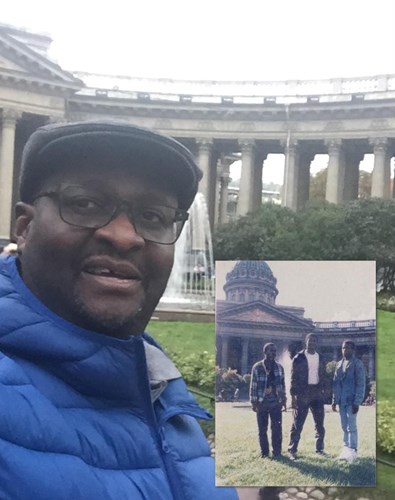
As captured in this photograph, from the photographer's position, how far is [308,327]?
310 centimetres

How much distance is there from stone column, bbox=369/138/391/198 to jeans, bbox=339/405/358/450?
157ft

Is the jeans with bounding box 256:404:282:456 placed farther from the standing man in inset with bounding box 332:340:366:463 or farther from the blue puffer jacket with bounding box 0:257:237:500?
the blue puffer jacket with bounding box 0:257:237:500

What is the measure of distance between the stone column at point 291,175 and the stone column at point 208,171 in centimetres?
531

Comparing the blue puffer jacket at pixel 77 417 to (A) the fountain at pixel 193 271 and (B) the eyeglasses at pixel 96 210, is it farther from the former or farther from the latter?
(A) the fountain at pixel 193 271

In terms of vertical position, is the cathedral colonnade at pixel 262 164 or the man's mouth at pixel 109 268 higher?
the cathedral colonnade at pixel 262 164

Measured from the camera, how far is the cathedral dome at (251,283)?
303 centimetres

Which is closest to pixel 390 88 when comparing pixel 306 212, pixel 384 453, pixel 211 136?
pixel 211 136

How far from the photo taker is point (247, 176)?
5353 cm

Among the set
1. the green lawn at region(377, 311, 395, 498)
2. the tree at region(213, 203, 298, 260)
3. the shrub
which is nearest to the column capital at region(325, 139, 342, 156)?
the tree at region(213, 203, 298, 260)

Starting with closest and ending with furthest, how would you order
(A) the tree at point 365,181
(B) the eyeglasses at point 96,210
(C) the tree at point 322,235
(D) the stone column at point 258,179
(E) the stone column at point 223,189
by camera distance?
(B) the eyeglasses at point 96,210 < (C) the tree at point 322,235 < (D) the stone column at point 258,179 < (E) the stone column at point 223,189 < (A) the tree at point 365,181

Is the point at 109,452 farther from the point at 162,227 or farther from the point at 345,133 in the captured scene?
the point at 345,133

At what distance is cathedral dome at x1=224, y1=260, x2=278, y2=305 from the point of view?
3031 mm

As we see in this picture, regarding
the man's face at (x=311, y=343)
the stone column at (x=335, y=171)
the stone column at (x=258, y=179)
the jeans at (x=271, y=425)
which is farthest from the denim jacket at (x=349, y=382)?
the stone column at (x=258, y=179)

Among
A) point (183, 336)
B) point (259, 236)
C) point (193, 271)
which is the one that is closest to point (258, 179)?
point (259, 236)
